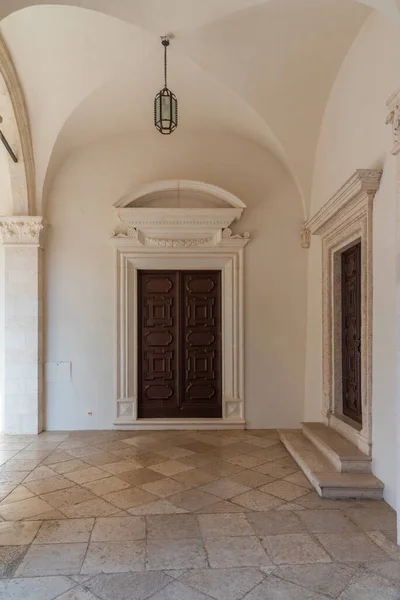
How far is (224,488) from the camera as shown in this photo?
4.34 metres

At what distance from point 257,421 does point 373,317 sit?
9.80 ft

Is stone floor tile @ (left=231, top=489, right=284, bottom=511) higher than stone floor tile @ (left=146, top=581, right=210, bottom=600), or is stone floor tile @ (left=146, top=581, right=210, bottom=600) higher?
stone floor tile @ (left=146, top=581, right=210, bottom=600)

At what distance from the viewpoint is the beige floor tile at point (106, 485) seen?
→ 428 centimetres

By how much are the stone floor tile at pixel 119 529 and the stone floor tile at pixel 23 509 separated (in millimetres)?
570

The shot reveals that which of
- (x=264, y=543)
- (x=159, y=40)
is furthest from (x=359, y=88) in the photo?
(x=264, y=543)

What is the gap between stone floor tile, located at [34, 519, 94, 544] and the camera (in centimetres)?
332

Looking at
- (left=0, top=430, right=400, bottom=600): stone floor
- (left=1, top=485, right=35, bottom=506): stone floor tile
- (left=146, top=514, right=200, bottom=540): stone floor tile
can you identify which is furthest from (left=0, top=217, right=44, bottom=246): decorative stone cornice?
(left=146, top=514, right=200, bottom=540): stone floor tile

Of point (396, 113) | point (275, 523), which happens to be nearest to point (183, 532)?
point (275, 523)

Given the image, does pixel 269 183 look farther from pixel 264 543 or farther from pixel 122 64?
pixel 264 543

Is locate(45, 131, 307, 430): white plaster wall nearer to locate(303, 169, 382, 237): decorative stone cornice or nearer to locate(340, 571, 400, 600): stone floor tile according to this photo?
locate(303, 169, 382, 237): decorative stone cornice

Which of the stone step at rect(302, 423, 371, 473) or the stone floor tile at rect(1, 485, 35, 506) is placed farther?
the stone step at rect(302, 423, 371, 473)

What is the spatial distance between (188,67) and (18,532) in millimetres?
4843

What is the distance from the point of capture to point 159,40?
16.2ft

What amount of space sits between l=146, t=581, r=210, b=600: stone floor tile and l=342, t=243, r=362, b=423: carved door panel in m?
2.86
